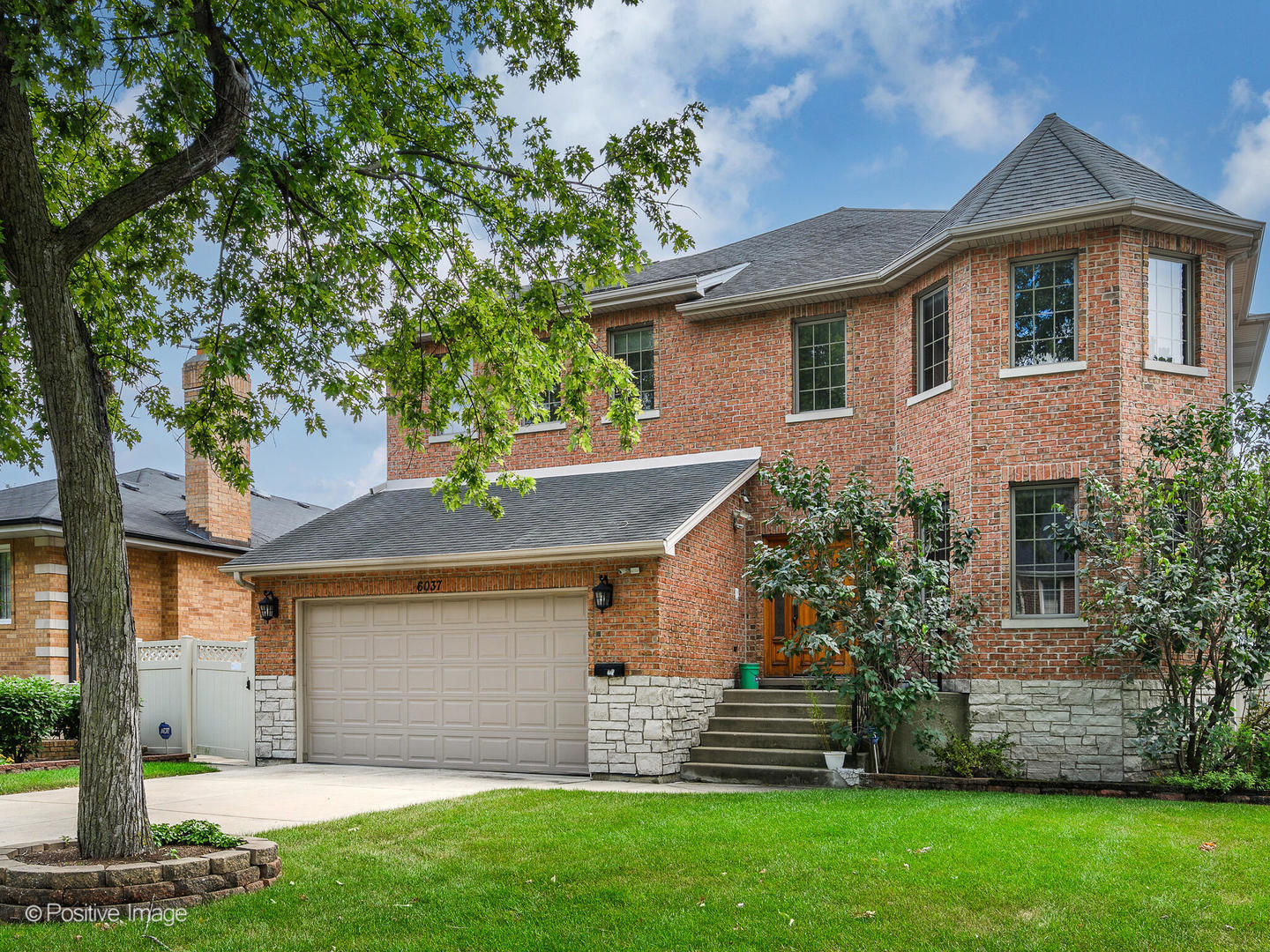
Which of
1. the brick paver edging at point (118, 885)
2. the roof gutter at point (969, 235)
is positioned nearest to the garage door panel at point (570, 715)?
the roof gutter at point (969, 235)

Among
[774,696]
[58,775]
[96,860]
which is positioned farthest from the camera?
[774,696]

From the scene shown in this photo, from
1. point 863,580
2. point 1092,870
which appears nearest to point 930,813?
point 1092,870

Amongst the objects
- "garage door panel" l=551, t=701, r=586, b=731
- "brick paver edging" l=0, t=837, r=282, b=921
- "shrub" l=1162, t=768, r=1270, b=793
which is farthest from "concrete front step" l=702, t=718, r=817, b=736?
"brick paver edging" l=0, t=837, r=282, b=921

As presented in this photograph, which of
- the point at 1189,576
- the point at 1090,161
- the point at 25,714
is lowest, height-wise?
the point at 25,714

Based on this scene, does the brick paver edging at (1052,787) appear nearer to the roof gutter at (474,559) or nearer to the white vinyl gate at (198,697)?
the roof gutter at (474,559)

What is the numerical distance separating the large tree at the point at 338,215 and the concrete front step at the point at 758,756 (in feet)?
14.1

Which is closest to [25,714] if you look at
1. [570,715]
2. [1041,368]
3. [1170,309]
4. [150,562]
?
[150,562]

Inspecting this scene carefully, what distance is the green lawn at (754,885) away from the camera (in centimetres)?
547

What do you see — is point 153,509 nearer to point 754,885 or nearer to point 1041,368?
point 1041,368

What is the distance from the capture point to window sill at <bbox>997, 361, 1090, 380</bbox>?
12.4 meters

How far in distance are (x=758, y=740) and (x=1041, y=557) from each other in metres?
4.19

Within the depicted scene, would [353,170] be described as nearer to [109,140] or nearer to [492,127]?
[492,127]

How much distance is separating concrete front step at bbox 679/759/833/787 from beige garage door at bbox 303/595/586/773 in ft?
5.04

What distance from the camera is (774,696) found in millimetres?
13773
